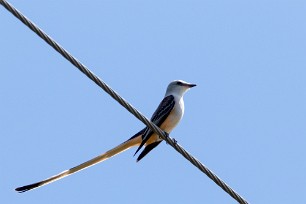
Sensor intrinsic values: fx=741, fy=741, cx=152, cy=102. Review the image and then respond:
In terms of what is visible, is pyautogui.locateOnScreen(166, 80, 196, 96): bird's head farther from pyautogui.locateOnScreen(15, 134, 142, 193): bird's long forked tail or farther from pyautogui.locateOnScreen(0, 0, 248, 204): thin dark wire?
pyautogui.locateOnScreen(0, 0, 248, 204): thin dark wire

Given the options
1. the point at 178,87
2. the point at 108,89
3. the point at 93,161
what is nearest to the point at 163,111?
the point at 178,87

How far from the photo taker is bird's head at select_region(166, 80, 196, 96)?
8.61m

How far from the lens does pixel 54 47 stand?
471 centimetres

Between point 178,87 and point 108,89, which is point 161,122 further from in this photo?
point 108,89

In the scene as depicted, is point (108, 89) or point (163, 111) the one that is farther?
point (163, 111)

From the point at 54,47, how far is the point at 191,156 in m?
1.42

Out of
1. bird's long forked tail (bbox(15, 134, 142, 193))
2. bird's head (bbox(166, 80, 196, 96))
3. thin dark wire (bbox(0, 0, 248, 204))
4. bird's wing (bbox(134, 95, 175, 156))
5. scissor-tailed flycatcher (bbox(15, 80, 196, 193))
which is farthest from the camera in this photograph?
bird's head (bbox(166, 80, 196, 96))

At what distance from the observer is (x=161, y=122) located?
801 cm

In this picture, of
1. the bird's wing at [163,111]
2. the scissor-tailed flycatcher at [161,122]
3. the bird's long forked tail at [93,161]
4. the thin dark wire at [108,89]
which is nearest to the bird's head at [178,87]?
the scissor-tailed flycatcher at [161,122]

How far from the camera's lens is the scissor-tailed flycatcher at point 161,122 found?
7371 mm

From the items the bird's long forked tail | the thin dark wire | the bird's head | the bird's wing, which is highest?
the bird's head

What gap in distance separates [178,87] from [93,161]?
1924 mm

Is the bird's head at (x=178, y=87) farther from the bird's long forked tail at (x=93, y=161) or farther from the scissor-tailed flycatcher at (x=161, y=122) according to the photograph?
the bird's long forked tail at (x=93, y=161)

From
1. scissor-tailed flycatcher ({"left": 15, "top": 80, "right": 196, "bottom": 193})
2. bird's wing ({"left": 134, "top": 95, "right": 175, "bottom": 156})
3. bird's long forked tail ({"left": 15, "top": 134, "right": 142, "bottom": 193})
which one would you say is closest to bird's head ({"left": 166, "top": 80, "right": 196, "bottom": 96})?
scissor-tailed flycatcher ({"left": 15, "top": 80, "right": 196, "bottom": 193})
